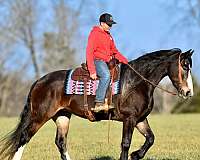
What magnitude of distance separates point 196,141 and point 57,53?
136ft

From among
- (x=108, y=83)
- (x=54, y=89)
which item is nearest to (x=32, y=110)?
(x=54, y=89)

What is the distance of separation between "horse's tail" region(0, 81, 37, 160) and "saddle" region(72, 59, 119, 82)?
100 centimetres

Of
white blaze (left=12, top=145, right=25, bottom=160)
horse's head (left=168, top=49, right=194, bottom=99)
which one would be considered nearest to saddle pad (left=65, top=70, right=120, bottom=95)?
horse's head (left=168, top=49, right=194, bottom=99)

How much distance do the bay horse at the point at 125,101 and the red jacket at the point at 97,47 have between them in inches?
16.5

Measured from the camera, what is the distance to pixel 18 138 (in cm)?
1001

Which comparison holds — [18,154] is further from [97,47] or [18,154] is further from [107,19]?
[107,19]

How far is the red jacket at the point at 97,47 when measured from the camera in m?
9.23

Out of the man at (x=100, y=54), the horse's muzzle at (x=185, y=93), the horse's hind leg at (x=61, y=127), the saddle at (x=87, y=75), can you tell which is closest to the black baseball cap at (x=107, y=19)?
the man at (x=100, y=54)

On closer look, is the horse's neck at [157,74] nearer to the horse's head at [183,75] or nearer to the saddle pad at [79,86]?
the horse's head at [183,75]

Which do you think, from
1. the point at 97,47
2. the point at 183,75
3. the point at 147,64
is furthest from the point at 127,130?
the point at 97,47

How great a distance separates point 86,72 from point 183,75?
186 cm

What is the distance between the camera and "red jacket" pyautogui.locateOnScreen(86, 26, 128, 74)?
9227 millimetres

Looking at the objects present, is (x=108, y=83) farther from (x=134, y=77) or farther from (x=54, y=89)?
(x=54, y=89)

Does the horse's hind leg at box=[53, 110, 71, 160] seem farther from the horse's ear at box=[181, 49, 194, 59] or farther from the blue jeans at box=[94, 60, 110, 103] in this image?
the horse's ear at box=[181, 49, 194, 59]
